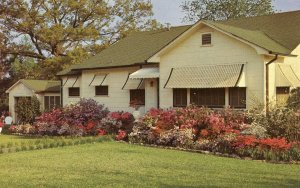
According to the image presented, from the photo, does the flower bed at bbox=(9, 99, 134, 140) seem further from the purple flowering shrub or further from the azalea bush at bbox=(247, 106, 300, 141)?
the azalea bush at bbox=(247, 106, 300, 141)

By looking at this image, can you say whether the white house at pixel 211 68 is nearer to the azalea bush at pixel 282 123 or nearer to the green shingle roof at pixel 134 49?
the green shingle roof at pixel 134 49

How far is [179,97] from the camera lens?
26188mm

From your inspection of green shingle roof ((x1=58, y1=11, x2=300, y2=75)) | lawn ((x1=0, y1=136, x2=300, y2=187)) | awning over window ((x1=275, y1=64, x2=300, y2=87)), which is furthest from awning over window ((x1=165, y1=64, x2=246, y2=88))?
lawn ((x1=0, y1=136, x2=300, y2=187))

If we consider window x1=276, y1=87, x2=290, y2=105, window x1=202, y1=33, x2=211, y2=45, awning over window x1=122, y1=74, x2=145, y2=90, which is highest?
window x1=202, y1=33, x2=211, y2=45

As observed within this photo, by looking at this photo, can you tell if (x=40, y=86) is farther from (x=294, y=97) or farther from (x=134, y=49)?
(x=294, y=97)

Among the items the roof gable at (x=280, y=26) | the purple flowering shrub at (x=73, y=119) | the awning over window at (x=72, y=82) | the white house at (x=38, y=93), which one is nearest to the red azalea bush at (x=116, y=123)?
A: the purple flowering shrub at (x=73, y=119)

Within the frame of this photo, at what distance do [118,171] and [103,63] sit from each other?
19169 millimetres

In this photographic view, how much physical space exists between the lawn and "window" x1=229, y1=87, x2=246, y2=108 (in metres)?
6.32

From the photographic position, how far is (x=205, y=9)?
196 feet

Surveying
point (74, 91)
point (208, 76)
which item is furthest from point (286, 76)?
point (74, 91)

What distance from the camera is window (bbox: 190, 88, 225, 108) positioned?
24.1m

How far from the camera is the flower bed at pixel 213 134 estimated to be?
1609 cm

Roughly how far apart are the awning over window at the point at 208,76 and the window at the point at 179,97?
823 millimetres

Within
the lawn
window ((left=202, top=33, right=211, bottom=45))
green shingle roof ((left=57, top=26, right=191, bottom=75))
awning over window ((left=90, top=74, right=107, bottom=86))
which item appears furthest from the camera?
awning over window ((left=90, top=74, right=107, bottom=86))
